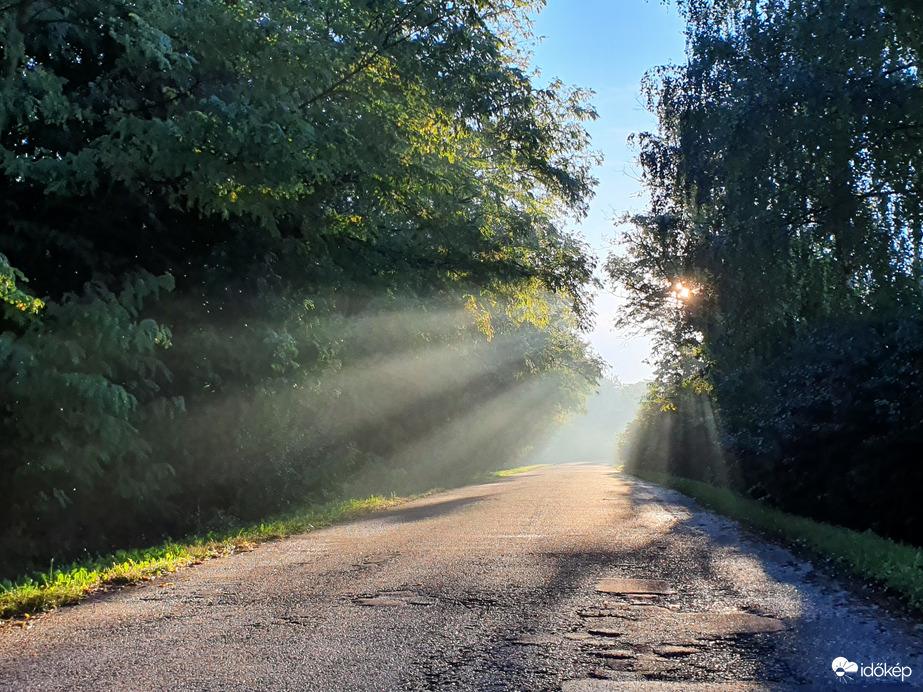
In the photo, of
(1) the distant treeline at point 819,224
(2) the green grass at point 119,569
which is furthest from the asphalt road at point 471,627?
(1) the distant treeline at point 819,224

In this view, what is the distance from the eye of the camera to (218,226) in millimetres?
14805

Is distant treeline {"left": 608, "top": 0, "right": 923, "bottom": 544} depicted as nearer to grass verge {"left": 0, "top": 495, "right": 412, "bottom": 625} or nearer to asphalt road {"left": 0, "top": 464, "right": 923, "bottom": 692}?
asphalt road {"left": 0, "top": 464, "right": 923, "bottom": 692}

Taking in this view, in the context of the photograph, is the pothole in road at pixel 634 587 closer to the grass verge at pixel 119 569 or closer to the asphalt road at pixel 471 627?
the asphalt road at pixel 471 627

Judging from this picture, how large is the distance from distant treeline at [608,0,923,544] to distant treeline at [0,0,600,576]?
4319mm

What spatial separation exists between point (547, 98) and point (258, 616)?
16.1m

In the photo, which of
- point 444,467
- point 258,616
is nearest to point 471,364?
point 444,467

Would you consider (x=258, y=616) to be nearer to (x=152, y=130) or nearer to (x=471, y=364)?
(x=152, y=130)

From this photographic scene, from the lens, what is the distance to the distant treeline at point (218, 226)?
424 inches

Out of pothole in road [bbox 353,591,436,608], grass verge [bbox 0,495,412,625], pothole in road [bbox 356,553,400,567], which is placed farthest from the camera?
pothole in road [bbox 356,553,400,567]

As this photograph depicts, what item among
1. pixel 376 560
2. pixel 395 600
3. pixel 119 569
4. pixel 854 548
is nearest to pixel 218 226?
pixel 119 569

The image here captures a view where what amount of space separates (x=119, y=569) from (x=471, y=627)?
4686 millimetres

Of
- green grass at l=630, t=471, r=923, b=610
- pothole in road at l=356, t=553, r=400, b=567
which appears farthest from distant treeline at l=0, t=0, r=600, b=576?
green grass at l=630, t=471, r=923, b=610

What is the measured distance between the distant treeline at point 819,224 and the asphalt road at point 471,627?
3.50 metres

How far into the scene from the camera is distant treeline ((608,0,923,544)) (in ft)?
36.0
